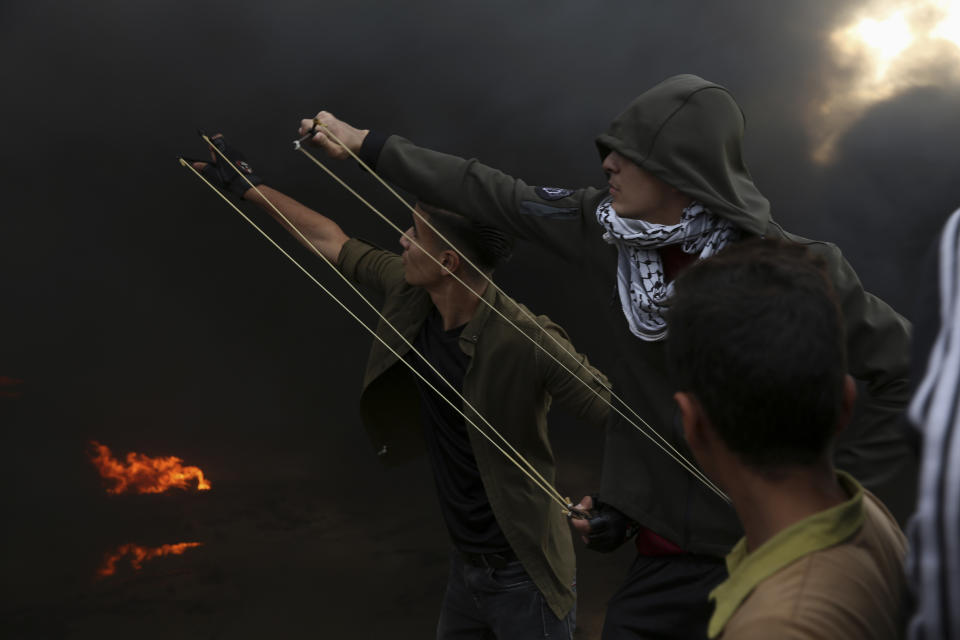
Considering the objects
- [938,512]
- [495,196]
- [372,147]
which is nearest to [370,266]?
[372,147]

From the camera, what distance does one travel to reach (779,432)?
1.01 m

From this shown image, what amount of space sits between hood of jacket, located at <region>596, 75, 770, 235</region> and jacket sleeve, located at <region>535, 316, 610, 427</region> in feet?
2.79

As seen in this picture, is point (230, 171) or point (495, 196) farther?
point (230, 171)

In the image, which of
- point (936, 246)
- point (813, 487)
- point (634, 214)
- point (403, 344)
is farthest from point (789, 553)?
point (403, 344)

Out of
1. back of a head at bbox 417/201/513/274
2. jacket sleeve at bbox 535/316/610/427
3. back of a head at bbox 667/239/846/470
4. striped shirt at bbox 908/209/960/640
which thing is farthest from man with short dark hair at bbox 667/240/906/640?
back of a head at bbox 417/201/513/274

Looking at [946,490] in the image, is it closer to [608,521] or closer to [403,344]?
[608,521]

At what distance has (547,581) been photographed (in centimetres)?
265

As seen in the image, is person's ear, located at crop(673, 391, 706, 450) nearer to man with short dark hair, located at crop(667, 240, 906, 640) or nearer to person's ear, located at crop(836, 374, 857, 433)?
man with short dark hair, located at crop(667, 240, 906, 640)

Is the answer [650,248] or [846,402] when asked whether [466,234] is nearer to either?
[650,248]

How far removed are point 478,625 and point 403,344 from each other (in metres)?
0.91

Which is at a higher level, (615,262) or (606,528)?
(615,262)

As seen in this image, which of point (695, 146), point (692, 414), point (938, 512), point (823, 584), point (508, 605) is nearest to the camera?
point (938, 512)

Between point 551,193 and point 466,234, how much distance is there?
0.59 metres

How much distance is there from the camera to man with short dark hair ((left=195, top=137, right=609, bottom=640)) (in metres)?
2.64
